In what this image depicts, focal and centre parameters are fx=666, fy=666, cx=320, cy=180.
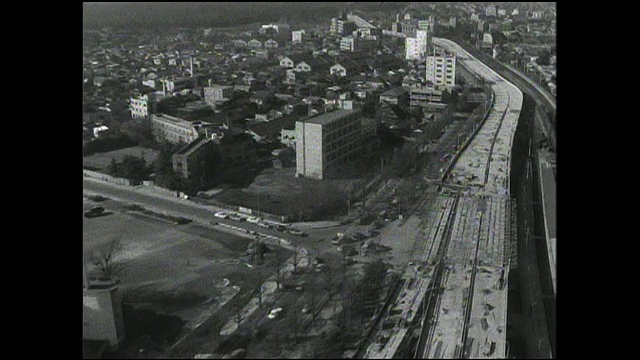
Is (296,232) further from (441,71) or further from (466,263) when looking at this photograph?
(441,71)

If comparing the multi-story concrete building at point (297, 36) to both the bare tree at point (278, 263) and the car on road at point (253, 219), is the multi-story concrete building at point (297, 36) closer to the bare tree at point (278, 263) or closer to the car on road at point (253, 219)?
the car on road at point (253, 219)

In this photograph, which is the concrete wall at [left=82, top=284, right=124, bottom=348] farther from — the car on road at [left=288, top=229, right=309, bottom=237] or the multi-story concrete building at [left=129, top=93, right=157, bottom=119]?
the multi-story concrete building at [left=129, top=93, right=157, bottom=119]

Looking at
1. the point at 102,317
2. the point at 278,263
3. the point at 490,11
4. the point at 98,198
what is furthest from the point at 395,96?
the point at 102,317

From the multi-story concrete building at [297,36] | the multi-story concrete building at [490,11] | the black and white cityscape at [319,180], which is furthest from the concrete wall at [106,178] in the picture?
the multi-story concrete building at [490,11]

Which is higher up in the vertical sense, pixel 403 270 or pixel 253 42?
pixel 253 42
